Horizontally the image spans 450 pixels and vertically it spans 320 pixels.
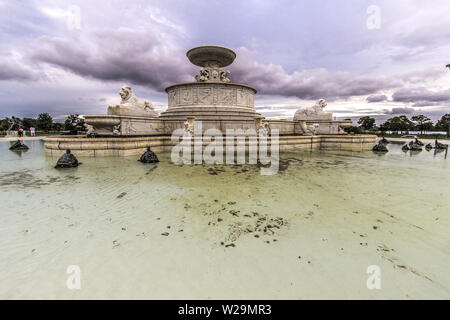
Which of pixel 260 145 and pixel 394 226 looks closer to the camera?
pixel 394 226

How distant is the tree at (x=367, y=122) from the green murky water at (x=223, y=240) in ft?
172

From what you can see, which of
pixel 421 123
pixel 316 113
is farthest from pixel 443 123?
pixel 316 113

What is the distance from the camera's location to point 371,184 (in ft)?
19.2

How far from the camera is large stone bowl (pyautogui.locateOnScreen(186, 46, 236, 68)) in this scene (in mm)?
17672

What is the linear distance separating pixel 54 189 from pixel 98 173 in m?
1.82

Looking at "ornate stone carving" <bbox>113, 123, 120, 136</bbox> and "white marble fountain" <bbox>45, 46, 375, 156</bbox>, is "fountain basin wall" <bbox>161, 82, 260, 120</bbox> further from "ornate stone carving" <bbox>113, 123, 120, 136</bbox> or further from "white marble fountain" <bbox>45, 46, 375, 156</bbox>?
"ornate stone carving" <bbox>113, 123, 120, 136</bbox>

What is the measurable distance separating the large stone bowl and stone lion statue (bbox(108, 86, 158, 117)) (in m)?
7.23

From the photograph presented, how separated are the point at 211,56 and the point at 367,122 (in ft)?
154

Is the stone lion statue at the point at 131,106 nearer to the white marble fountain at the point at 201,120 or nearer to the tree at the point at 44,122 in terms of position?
the white marble fountain at the point at 201,120

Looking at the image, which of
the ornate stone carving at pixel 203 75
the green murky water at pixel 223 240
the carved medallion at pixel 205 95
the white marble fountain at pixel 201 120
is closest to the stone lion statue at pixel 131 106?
the white marble fountain at pixel 201 120

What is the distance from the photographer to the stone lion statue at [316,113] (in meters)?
18.5
